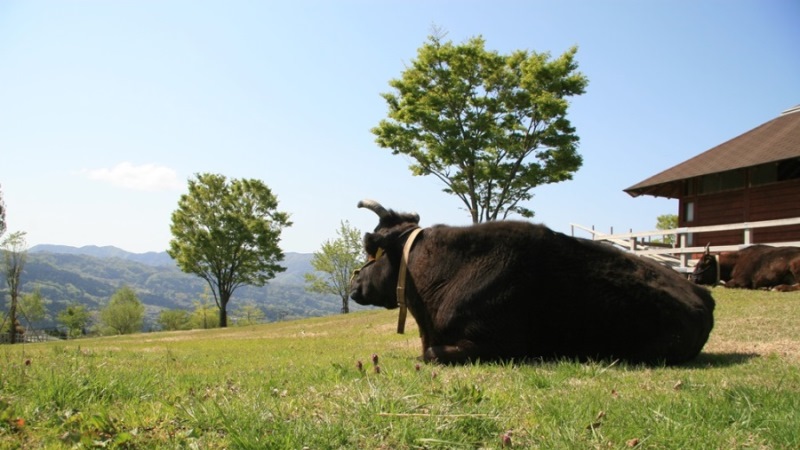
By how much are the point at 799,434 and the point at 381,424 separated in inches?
94.9

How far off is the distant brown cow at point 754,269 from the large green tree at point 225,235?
46.5 metres

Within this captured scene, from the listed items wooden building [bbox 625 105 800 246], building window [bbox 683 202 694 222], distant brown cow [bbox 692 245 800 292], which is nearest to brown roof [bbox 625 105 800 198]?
wooden building [bbox 625 105 800 246]

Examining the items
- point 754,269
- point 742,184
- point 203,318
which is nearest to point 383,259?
point 754,269

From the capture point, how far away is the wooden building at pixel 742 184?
28.8 meters

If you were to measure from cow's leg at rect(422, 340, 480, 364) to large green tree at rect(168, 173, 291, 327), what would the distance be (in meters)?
55.6

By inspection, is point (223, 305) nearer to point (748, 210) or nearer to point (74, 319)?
point (74, 319)

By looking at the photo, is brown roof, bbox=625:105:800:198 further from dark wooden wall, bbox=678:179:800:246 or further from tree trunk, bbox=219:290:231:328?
tree trunk, bbox=219:290:231:328

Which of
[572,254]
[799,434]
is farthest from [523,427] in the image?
[572,254]

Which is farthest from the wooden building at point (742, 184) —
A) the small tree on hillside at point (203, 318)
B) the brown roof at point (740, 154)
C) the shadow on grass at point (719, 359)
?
the small tree on hillside at point (203, 318)

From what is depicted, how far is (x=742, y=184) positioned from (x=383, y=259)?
3029 cm

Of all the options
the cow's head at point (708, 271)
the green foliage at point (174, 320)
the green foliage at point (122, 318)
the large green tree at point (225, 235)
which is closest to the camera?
the cow's head at point (708, 271)

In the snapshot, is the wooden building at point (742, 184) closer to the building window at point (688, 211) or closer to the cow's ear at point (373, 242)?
the building window at point (688, 211)

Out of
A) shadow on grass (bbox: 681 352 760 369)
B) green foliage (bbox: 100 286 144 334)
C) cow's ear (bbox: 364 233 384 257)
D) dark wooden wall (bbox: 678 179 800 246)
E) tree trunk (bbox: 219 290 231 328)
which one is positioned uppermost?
dark wooden wall (bbox: 678 179 800 246)

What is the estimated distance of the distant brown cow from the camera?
19406 mm
